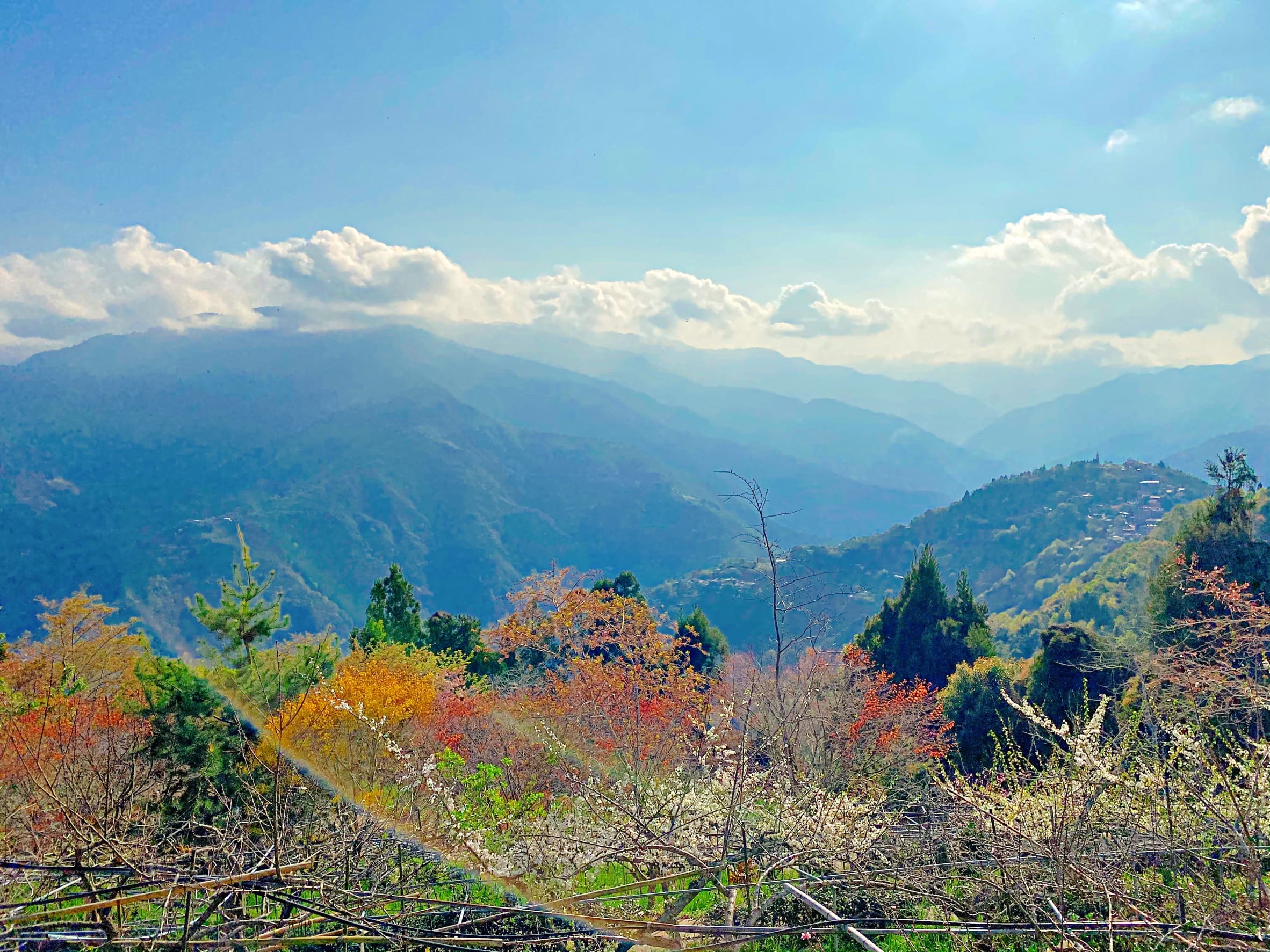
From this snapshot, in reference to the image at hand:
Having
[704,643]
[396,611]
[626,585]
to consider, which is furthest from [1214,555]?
[396,611]

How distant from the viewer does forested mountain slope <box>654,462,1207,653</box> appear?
307 ft

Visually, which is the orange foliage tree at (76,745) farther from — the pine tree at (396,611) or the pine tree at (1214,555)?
the pine tree at (1214,555)

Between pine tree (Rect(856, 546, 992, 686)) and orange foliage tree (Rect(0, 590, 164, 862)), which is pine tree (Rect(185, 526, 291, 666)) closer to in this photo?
orange foliage tree (Rect(0, 590, 164, 862))

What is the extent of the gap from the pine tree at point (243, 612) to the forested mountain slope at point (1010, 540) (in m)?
77.1

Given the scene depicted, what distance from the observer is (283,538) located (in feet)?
594

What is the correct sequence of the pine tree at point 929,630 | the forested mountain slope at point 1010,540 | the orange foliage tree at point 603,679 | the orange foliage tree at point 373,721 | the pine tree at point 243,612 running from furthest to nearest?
1. the forested mountain slope at point 1010,540
2. the pine tree at point 929,630
3. the orange foliage tree at point 603,679
4. the pine tree at point 243,612
5. the orange foliage tree at point 373,721

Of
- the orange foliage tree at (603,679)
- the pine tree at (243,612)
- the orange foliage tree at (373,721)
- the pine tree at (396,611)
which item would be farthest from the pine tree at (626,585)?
the pine tree at (243,612)

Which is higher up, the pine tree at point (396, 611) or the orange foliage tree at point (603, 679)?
the orange foliage tree at point (603, 679)

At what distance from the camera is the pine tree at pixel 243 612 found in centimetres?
1227

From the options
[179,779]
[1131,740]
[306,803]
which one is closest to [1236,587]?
[1131,740]

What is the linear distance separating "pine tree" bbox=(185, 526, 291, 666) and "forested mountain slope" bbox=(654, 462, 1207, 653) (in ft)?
253

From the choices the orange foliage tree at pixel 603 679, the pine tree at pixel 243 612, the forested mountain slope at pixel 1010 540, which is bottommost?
the forested mountain slope at pixel 1010 540

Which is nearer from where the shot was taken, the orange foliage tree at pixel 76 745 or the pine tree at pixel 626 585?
the orange foliage tree at pixel 76 745

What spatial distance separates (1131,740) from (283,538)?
197862mm
